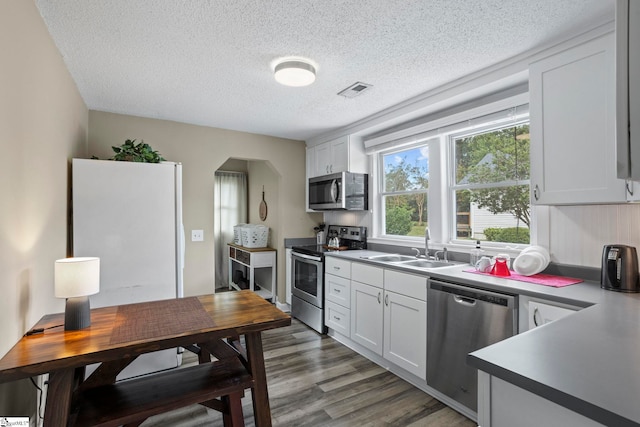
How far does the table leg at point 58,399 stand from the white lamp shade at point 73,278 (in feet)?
1.13

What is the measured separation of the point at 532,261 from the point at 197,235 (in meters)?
3.28

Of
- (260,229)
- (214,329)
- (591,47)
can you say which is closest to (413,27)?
(591,47)

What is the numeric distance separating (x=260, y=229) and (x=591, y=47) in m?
3.91

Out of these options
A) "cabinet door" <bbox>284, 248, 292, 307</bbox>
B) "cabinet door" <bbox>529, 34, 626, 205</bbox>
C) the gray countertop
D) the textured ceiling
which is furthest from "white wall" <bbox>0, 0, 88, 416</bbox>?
"cabinet door" <bbox>529, 34, 626, 205</bbox>

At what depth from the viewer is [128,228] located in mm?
2490

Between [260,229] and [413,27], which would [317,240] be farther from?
[413,27]

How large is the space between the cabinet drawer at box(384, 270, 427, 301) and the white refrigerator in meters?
1.74

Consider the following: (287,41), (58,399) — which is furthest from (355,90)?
(58,399)

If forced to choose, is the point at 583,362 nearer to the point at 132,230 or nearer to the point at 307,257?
the point at 132,230

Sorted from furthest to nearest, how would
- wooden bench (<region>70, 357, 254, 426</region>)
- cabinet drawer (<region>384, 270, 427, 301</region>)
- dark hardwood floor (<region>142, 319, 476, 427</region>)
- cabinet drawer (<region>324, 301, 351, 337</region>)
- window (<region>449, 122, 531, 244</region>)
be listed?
1. cabinet drawer (<region>324, 301, 351, 337</region>)
2. window (<region>449, 122, 531, 244</region>)
3. cabinet drawer (<region>384, 270, 427, 301</region>)
4. dark hardwood floor (<region>142, 319, 476, 427</region>)
5. wooden bench (<region>70, 357, 254, 426</region>)

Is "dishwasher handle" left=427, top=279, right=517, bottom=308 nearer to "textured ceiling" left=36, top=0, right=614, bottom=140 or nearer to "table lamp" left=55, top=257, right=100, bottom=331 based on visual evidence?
"textured ceiling" left=36, top=0, right=614, bottom=140

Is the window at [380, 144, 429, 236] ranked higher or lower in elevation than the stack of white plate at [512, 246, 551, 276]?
higher

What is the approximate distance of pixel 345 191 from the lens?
12.0ft

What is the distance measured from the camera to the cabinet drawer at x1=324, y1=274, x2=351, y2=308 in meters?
3.15
